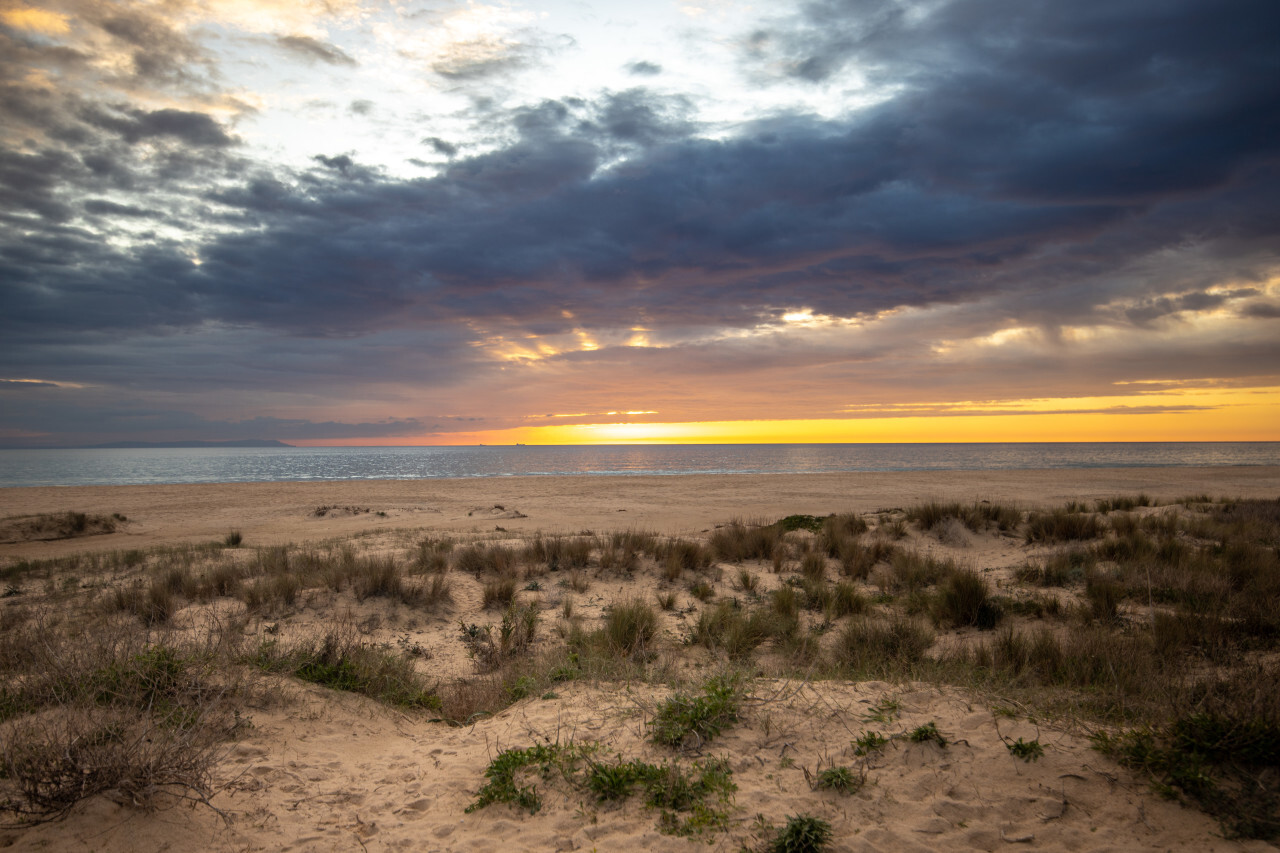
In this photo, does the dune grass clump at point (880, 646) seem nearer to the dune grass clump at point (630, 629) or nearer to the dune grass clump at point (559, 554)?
the dune grass clump at point (630, 629)

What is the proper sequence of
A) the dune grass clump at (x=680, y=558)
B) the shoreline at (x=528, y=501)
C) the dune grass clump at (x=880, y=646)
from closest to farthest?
the dune grass clump at (x=880, y=646) → the dune grass clump at (x=680, y=558) → the shoreline at (x=528, y=501)

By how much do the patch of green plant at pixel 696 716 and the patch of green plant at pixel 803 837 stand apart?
1.17 meters

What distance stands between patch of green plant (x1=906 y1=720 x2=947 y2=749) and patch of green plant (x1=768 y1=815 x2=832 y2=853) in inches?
46.6

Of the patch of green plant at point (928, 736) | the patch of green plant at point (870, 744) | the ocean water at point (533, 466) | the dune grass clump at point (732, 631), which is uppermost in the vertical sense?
the patch of green plant at point (928, 736)

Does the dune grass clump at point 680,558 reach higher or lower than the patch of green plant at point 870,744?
lower

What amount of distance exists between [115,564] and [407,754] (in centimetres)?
1347

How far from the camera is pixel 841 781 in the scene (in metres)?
4.01

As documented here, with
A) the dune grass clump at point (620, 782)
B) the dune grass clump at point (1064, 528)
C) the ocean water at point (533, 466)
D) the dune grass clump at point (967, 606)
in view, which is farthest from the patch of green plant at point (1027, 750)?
the ocean water at point (533, 466)

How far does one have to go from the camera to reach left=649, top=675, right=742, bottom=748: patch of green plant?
4723 millimetres

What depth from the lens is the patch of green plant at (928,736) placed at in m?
4.34

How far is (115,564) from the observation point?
1391 centimetres

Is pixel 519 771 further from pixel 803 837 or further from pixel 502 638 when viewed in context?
pixel 502 638

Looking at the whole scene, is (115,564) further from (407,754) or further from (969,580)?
(969,580)

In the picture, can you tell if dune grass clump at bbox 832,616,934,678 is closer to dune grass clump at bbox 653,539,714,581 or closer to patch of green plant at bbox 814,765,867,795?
patch of green plant at bbox 814,765,867,795
